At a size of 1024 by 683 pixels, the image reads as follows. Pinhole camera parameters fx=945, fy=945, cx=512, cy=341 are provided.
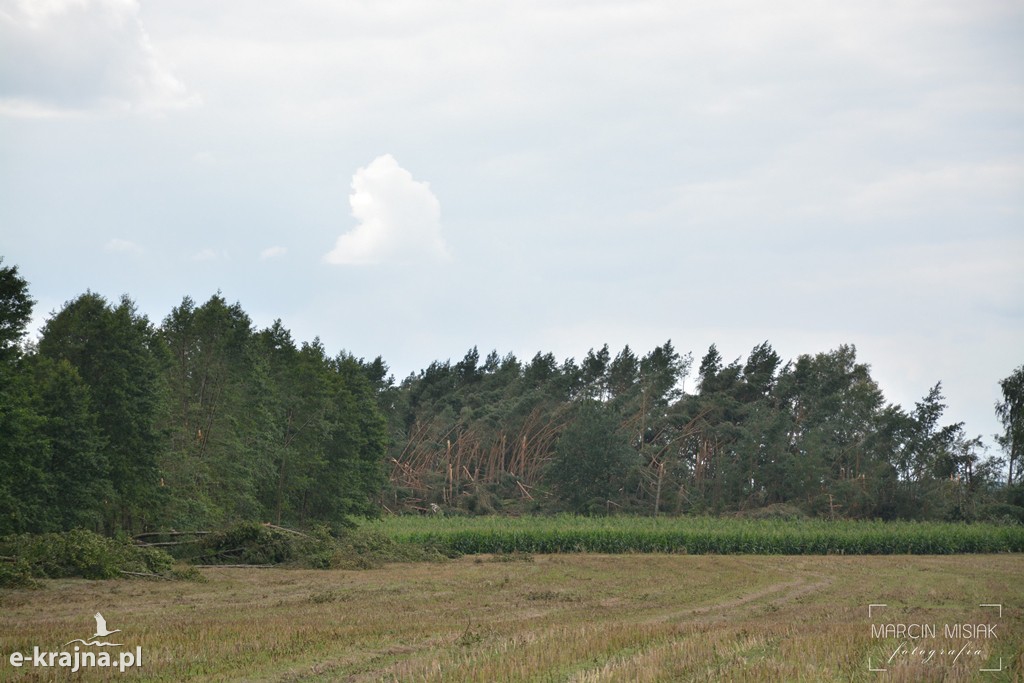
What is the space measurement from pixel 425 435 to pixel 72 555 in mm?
75623

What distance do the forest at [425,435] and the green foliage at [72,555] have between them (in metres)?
5.17

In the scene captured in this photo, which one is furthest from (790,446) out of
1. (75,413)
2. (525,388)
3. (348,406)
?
(75,413)

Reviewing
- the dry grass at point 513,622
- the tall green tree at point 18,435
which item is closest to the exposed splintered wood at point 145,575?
the dry grass at point 513,622

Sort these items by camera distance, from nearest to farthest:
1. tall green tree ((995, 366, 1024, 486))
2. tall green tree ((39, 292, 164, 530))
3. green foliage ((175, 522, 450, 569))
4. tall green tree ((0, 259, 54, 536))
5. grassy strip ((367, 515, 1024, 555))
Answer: tall green tree ((0, 259, 54, 536))
green foliage ((175, 522, 450, 569))
tall green tree ((39, 292, 164, 530))
grassy strip ((367, 515, 1024, 555))
tall green tree ((995, 366, 1024, 486))

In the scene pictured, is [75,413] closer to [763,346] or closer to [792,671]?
[792,671]

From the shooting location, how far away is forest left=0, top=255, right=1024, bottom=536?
37.8 metres

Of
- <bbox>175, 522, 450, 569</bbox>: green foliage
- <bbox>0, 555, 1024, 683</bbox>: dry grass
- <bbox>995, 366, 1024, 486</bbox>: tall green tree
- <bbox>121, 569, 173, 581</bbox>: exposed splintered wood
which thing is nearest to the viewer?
<bbox>0, 555, 1024, 683</bbox>: dry grass

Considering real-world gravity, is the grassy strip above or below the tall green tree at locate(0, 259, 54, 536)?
below

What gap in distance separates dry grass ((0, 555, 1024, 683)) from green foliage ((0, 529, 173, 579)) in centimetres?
146

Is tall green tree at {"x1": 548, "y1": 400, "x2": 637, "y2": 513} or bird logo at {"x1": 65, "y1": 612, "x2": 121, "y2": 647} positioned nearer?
bird logo at {"x1": 65, "y1": 612, "x2": 121, "y2": 647}

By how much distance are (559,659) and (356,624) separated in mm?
6166

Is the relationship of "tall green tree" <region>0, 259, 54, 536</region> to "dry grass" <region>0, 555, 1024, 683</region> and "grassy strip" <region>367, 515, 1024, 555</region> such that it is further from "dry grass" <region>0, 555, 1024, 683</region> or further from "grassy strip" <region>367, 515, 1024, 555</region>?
"grassy strip" <region>367, 515, 1024, 555</region>

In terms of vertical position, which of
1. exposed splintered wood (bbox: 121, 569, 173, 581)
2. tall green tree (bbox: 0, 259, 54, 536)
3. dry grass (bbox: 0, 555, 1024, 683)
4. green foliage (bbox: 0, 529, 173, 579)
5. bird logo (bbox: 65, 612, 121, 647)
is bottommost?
dry grass (bbox: 0, 555, 1024, 683)

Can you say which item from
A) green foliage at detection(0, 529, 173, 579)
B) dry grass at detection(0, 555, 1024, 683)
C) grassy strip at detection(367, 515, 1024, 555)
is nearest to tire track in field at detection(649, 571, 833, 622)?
dry grass at detection(0, 555, 1024, 683)
